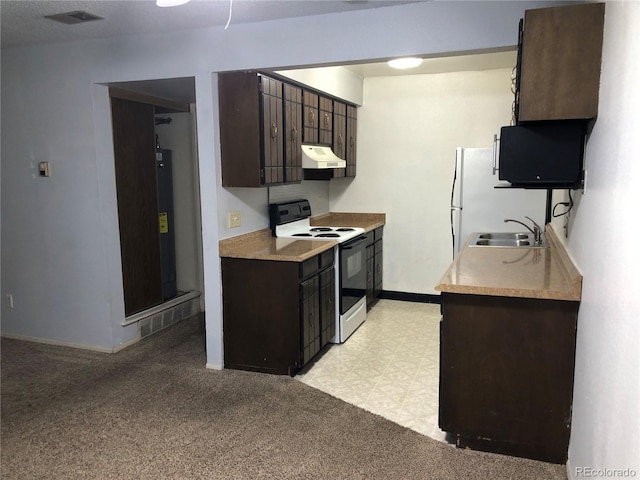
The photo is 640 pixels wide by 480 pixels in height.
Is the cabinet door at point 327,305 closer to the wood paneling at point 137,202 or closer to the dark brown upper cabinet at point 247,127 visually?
the dark brown upper cabinet at point 247,127

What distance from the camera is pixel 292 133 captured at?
12.5 feet

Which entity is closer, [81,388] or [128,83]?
[81,388]

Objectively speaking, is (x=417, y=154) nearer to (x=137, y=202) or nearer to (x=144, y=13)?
(x=137, y=202)

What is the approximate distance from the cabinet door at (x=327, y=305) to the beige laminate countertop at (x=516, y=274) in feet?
3.33

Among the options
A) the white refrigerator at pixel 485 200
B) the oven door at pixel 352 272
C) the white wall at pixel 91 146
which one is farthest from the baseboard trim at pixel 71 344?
the white refrigerator at pixel 485 200

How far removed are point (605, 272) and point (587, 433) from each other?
24.8 inches

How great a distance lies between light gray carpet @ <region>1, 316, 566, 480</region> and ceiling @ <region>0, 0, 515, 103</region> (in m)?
2.10

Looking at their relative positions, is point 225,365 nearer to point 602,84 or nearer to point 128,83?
point 128,83

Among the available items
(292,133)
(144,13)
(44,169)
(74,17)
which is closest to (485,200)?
(292,133)

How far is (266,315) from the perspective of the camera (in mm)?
3354

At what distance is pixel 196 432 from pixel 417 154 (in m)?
3.56

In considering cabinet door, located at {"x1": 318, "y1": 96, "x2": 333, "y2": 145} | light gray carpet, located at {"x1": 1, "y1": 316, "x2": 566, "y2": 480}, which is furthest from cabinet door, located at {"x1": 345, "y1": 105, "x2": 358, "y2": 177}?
light gray carpet, located at {"x1": 1, "y1": 316, "x2": 566, "y2": 480}

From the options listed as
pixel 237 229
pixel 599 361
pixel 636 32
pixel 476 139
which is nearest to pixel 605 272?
pixel 599 361

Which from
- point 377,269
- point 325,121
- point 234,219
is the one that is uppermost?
point 325,121
